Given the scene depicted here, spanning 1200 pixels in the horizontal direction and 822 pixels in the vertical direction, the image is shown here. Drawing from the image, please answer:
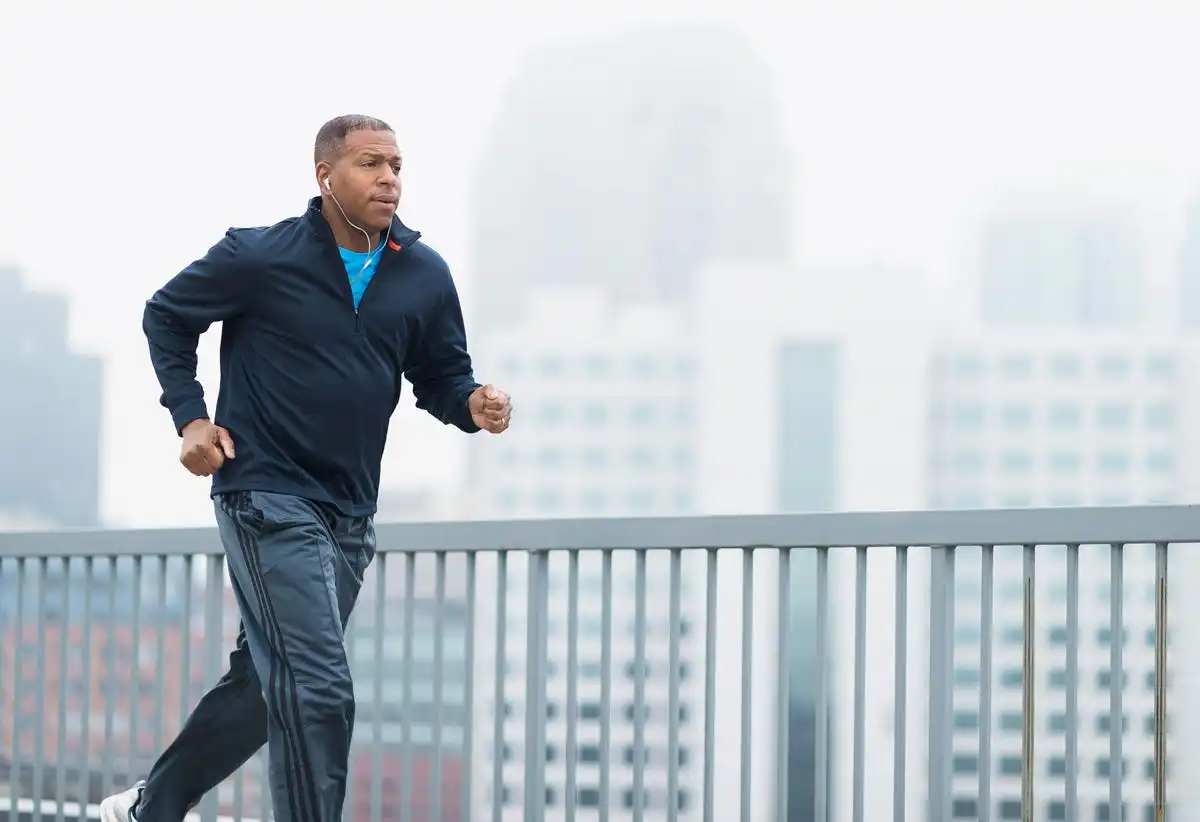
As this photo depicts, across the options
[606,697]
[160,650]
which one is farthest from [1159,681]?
[160,650]

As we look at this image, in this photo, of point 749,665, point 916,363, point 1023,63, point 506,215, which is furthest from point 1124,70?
point 749,665

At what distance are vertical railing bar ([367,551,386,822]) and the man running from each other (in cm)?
40

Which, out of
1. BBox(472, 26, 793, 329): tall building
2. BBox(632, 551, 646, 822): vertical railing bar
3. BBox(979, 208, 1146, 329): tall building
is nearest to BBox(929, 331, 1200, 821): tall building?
BBox(979, 208, 1146, 329): tall building

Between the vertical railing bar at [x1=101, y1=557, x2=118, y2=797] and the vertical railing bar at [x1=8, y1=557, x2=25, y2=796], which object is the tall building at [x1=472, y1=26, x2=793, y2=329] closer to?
the vertical railing bar at [x1=8, y1=557, x2=25, y2=796]

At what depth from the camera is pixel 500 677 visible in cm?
266

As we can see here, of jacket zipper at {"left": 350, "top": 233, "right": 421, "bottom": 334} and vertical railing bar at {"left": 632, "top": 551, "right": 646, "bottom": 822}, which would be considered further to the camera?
vertical railing bar at {"left": 632, "top": 551, "right": 646, "bottom": 822}

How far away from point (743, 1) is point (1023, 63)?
2237cm

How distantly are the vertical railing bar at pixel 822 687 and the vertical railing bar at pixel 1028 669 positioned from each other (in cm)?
28

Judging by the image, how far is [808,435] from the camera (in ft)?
315

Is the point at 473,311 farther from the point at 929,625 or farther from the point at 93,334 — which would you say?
the point at 929,625

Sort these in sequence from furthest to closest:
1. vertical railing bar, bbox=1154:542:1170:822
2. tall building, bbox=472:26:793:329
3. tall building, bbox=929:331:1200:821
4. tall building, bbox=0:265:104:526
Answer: tall building, bbox=472:26:793:329, tall building, bbox=929:331:1200:821, tall building, bbox=0:265:104:526, vertical railing bar, bbox=1154:542:1170:822

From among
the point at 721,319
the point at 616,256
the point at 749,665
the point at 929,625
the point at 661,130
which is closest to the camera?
the point at 929,625

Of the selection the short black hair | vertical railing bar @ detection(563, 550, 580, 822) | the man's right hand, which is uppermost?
the short black hair

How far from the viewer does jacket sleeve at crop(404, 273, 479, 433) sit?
2355mm
